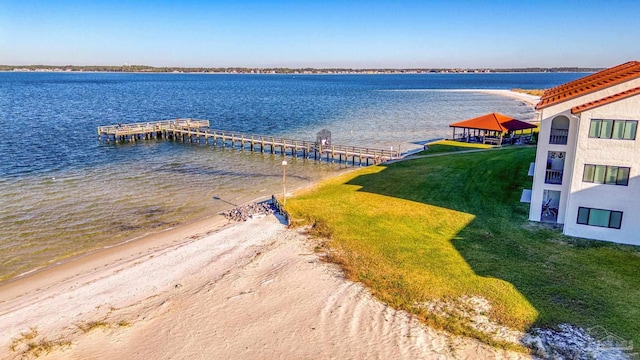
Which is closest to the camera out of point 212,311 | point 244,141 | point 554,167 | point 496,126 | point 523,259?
point 212,311

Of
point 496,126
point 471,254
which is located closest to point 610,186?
point 471,254

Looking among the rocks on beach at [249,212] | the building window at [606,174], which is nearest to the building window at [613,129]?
the building window at [606,174]

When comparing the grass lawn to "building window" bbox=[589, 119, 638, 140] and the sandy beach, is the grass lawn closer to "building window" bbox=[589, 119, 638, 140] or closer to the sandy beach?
the sandy beach

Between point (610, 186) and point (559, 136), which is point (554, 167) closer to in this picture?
point (559, 136)

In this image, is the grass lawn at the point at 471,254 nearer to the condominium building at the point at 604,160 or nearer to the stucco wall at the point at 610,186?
the stucco wall at the point at 610,186

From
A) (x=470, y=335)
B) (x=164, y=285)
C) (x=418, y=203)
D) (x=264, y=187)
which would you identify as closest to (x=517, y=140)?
(x=418, y=203)

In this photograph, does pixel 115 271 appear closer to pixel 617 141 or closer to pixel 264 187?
pixel 264 187

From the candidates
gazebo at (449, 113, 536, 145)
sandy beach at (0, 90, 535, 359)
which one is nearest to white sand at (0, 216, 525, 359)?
sandy beach at (0, 90, 535, 359)
